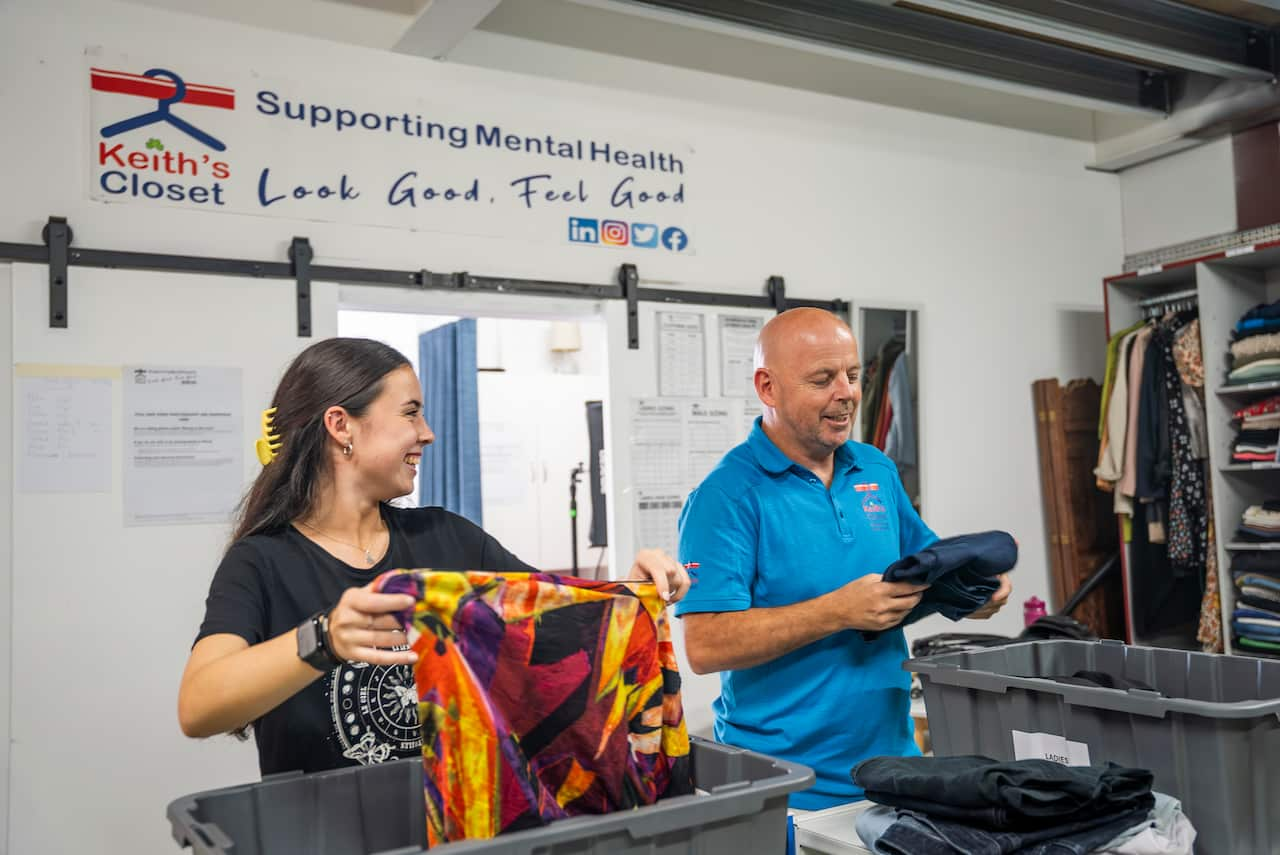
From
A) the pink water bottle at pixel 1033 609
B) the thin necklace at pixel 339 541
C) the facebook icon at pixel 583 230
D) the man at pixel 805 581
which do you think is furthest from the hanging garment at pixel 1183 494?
the thin necklace at pixel 339 541

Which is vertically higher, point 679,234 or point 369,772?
point 679,234

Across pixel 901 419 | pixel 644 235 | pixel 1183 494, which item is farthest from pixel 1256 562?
pixel 644 235

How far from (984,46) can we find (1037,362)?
1533mm

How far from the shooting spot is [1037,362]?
491 centimetres

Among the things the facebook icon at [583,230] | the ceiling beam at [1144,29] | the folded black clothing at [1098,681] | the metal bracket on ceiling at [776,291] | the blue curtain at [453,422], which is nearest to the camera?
the folded black clothing at [1098,681]

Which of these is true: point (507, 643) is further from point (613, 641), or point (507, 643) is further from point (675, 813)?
point (675, 813)

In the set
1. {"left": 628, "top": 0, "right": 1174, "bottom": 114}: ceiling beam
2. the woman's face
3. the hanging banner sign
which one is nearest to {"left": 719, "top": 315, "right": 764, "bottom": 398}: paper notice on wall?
the hanging banner sign

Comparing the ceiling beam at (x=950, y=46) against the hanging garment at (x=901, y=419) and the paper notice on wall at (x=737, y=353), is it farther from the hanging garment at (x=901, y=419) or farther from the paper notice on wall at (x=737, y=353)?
the hanging garment at (x=901, y=419)

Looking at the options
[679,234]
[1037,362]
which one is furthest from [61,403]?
[1037,362]

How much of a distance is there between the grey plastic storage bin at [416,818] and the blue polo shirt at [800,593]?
770 millimetres

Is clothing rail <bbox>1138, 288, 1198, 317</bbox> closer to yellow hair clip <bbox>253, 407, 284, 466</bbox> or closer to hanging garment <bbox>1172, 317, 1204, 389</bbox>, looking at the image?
hanging garment <bbox>1172, 317, 1204, 389</bbox>

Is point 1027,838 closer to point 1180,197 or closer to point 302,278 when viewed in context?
point 302,278

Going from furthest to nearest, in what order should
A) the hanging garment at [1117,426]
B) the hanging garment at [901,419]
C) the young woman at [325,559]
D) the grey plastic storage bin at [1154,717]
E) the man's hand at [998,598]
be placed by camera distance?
1. the hanging garment at [1117,426]
2. the hanging garment at [901,419]
3. the man's hand at [998,598]
4. the grey plastic storage bin at [1154,717]
5. the young woman at [325,559]

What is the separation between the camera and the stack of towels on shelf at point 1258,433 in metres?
4.10
